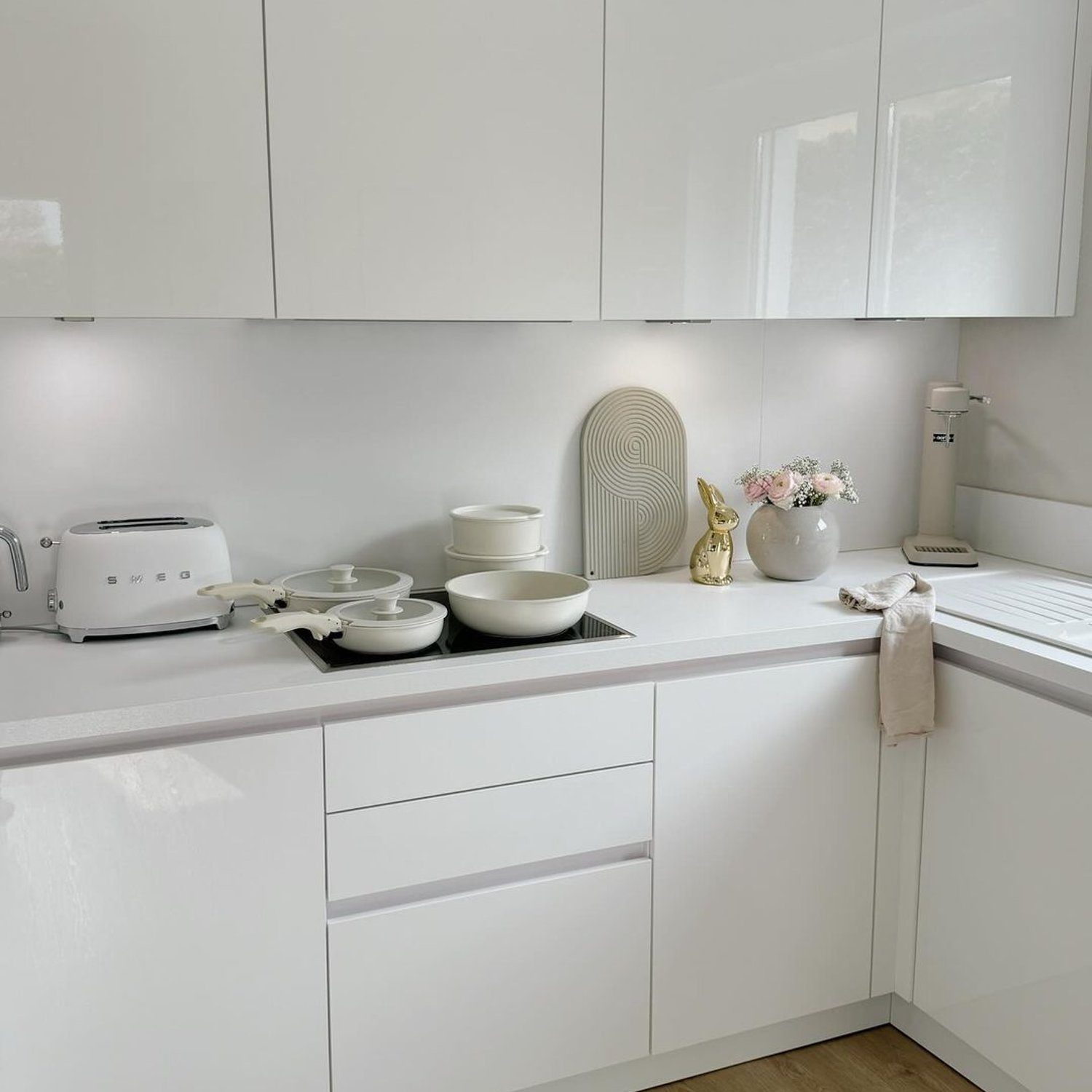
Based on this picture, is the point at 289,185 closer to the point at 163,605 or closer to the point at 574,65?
the point at 574,65

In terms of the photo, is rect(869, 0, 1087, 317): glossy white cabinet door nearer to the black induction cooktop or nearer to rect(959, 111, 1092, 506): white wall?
rect(959, 111, 1092, 506): white wall

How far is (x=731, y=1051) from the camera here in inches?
93.7

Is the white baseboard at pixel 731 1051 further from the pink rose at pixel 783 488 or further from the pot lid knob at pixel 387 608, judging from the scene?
the pink rose at pixel 783 488

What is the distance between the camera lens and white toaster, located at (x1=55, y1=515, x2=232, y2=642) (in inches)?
81.1

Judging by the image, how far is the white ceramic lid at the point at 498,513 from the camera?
2.37m

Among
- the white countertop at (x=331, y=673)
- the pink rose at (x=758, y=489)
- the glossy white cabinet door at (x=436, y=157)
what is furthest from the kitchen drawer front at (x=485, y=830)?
the glossy white cabinet door at (x=436, y=157)

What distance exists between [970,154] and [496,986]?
191 cm

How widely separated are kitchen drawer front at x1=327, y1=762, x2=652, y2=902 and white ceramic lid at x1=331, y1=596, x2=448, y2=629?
295mm

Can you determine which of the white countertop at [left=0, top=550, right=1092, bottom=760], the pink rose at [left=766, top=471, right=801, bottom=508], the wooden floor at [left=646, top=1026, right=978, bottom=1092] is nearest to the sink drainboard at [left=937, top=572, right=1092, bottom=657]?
the white countertop at [left=0, top=550, right=1092, bottom=760]

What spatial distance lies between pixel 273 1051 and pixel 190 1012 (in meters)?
0.16

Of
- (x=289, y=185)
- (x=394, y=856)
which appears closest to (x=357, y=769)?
(x=394, y=856)

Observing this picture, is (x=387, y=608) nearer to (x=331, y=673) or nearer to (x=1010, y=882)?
(x=331, y=673)

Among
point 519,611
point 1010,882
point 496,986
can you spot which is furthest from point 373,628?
point 1010,882

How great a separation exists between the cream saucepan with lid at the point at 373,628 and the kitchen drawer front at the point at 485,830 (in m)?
0.26
